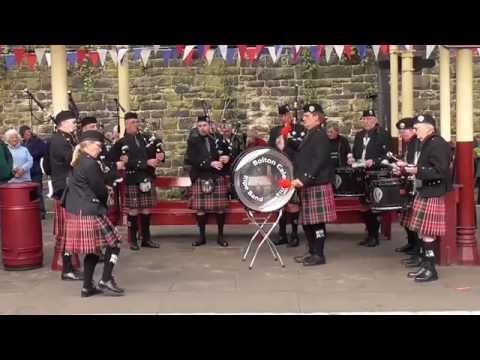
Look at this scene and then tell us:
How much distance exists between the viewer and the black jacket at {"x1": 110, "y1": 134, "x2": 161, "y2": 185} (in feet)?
31.5

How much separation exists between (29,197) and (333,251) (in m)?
3.93

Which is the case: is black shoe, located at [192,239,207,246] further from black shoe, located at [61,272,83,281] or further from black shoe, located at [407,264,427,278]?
black shoe, located at [407,264,427,278]

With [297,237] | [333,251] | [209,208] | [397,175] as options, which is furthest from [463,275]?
[209,208]

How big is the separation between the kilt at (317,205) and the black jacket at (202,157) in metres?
1.72

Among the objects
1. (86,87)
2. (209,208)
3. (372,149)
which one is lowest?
(209,208)

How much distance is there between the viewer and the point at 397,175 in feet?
28.0

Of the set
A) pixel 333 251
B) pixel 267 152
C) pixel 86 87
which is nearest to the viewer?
pixel 267 152

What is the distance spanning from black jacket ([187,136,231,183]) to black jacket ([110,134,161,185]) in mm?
622

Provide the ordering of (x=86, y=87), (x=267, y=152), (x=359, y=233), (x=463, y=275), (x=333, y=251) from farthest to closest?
1. (x=86, y=87)
2. (x=359, y=233)
3. (x=333, y=251)
4. (x=267, y=152)
5. (x=463, y=275)

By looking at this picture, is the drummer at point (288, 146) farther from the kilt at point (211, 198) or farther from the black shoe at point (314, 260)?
the black shoe at point (314, 260)

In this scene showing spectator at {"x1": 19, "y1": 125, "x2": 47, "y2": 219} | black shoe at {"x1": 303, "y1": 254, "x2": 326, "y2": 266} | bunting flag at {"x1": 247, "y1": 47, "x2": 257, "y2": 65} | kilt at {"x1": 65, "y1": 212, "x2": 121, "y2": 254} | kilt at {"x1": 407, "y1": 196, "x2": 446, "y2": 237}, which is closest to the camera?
kilt at {"x1": 65, "y1": 212, "x2": 121, "y2": 254}

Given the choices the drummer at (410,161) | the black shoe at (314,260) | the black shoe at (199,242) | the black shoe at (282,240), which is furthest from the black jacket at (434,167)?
the black shoe at (199,242)

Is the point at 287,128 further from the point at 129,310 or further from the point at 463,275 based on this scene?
the point at 129,310

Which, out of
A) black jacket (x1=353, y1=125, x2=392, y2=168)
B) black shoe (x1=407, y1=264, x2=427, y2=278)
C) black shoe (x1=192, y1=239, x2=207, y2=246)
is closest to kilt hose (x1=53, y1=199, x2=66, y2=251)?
black shoe (x1=192, y1=239, x2=207, y2=246)
